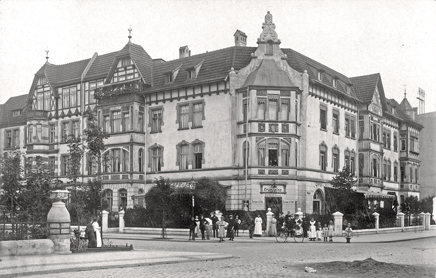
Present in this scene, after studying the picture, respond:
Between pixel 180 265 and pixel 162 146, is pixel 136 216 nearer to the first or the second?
pixel 162 146

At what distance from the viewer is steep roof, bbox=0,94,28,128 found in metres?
61.9

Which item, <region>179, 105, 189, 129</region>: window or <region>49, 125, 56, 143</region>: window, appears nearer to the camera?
<region>179, 105, 189, 129</region>: window

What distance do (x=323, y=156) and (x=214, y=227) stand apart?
15.9m

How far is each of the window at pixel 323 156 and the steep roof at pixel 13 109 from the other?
2997 centimetres

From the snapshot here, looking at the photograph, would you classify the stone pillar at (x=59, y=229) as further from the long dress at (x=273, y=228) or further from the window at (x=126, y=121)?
the window at (x=126, y=121)

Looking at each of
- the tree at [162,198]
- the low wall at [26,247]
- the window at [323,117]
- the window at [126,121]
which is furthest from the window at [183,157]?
the low wall at [26,247]

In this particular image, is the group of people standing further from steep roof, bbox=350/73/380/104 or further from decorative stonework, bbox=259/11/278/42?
steep roof, bbox=350/73/380/104

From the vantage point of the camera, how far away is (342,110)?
170 ft

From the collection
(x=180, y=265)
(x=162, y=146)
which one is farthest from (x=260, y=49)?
(x=180, y=265)

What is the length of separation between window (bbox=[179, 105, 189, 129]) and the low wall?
94.0ft

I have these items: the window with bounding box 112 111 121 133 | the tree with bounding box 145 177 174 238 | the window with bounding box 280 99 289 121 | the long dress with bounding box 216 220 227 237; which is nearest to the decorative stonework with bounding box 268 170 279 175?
the window with bounding box 280 99 289 121

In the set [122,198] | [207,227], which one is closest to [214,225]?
[207,227]

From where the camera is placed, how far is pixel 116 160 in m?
50.1

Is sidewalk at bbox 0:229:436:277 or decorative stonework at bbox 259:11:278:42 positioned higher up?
decorative stonework at bbox 259:11:278:42
